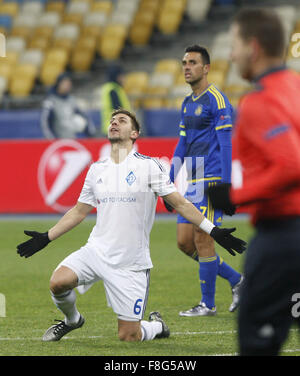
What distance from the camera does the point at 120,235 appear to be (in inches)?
263

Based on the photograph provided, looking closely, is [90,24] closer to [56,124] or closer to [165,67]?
[165,67]

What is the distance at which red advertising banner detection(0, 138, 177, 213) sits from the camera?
629 inches

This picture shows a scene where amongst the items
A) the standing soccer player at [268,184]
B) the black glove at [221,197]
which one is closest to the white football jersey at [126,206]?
the black glove at [221,197]

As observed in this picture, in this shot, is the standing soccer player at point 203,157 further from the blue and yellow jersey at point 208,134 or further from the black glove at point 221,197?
the black glove at point 221,197

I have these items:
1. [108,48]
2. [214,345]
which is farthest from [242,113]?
[108,48]

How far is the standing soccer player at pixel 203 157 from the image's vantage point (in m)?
7.78

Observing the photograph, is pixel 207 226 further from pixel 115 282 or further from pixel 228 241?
pixel 115 282

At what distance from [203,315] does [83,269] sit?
1.62m

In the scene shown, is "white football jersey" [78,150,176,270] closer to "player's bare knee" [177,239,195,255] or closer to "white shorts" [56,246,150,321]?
"white shorts" [56,246,150,321]

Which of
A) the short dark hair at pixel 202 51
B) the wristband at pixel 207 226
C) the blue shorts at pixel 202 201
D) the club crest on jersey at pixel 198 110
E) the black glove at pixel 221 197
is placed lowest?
the wristband at pixel 207 226

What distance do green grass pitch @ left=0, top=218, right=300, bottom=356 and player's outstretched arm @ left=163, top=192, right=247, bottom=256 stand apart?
29.2 inches

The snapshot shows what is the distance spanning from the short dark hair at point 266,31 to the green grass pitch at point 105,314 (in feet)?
8.87

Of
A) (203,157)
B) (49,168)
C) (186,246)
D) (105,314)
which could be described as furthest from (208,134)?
(49,168)

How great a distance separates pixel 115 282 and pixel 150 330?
1.50 feet
